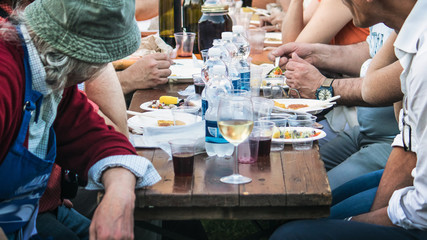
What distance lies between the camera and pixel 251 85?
251cm

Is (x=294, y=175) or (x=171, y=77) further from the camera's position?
(x=171, y=77)

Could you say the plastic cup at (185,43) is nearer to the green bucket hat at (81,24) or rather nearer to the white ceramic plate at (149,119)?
the white ceramic plate at (149,119)

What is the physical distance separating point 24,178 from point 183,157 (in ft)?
1.48

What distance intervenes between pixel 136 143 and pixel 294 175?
0.62 metres

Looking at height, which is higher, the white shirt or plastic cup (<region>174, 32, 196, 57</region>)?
the white shirt

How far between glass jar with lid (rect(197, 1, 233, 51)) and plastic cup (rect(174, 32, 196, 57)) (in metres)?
0.26

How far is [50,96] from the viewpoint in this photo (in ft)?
4.82

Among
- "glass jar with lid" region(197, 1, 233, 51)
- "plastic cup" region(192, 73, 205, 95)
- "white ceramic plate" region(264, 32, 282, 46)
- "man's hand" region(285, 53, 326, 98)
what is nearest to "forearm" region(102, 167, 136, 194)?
"plastic cup" region(192, 73, 205, 95)

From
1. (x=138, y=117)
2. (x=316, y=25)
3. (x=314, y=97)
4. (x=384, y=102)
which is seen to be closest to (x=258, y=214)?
(x=138, y=117)

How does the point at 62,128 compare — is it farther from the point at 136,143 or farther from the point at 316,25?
the point at 316,25

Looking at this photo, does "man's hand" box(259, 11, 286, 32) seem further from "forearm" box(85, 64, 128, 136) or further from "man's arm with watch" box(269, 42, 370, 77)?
"forearm" box(85, 64, 128, 136)

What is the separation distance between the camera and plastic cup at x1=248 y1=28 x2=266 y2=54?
386 cm

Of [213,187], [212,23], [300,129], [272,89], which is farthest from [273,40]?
[213,187]

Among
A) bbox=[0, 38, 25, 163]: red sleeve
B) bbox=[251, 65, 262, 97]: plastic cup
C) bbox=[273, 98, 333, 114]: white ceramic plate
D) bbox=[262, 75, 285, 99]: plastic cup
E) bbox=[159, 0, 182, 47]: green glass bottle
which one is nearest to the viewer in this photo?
bbox=[0, 38, 25, 163]: red sleeve
